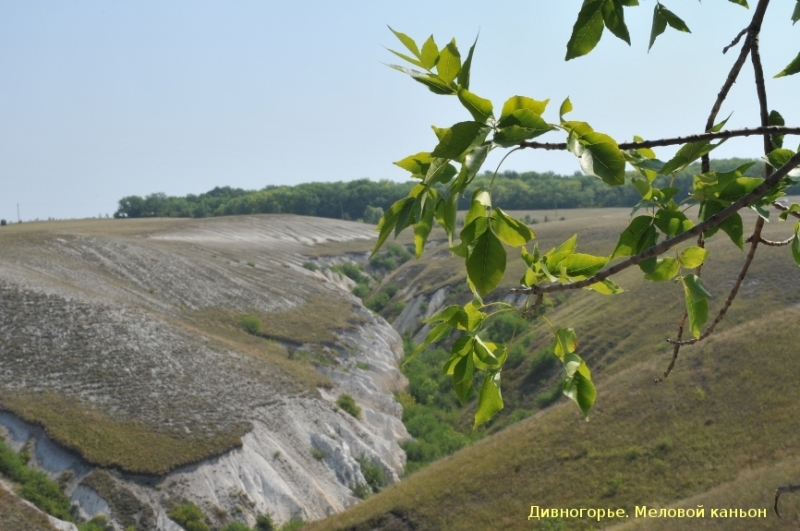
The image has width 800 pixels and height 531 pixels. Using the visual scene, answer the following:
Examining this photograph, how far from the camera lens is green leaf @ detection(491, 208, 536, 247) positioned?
1.67 meters

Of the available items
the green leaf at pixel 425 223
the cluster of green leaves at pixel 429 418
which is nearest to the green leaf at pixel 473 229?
the green leaf at pixel 425 223

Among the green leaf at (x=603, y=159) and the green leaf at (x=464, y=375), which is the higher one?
the green leaf at (x=603, y=159)

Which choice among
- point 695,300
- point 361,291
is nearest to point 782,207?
point 695,300

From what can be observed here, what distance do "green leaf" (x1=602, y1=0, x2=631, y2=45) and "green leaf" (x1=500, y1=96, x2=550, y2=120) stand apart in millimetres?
724

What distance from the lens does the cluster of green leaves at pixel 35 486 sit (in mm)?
27094

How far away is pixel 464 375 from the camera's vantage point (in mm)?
2170

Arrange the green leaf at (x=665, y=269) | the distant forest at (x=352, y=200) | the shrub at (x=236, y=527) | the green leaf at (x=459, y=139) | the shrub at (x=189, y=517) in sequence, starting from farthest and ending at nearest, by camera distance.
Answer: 1. the distant forest at (x=352, y=200)
2. the shrub at (x=236, y=527)
3. the shrub at (x=189, y=517)
4. the green leaf at (x=665, y=269)
5. the green leaf at (x=459, y=139)

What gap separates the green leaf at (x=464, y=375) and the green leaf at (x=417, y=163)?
56cm

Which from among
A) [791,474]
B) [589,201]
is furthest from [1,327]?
[589,201]

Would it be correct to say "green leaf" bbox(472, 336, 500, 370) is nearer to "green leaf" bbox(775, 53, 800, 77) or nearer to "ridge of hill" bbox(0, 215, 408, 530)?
"green leaf" bbox(775, 53, 800, 77)

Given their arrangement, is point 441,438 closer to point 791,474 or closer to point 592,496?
point 592,496

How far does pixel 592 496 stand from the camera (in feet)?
78.6

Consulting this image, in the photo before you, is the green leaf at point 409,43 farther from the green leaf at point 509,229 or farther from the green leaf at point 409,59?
the green leaf at point 509,229

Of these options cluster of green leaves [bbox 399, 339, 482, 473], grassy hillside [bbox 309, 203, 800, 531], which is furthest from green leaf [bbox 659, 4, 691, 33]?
cluster of green leaves [bbox 399, 339, 482, 473]
